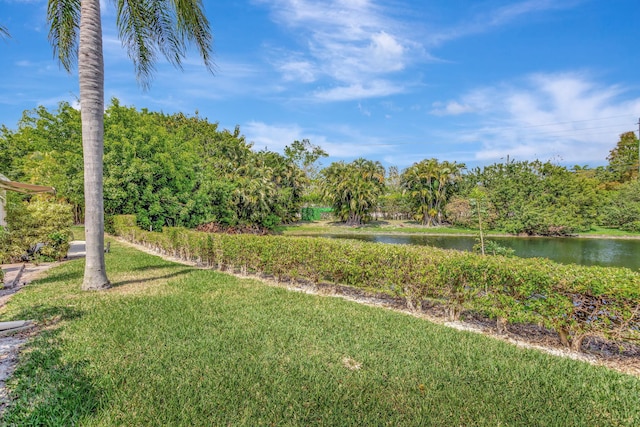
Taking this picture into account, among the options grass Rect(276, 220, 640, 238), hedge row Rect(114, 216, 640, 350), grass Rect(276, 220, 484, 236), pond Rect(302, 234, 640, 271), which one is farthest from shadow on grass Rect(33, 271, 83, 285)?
grass Rect(276, 220, 484, 236)

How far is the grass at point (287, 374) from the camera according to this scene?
2742 mm

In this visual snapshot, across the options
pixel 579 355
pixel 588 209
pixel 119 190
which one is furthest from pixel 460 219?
pixel 579 355

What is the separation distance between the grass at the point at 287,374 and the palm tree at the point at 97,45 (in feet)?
6.37

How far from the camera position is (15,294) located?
6746 mm

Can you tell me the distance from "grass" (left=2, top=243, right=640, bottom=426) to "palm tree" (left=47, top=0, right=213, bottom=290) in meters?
1.94

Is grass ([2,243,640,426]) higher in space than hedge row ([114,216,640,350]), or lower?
lower

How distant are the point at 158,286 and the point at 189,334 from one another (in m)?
3.42

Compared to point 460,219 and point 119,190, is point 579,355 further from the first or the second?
point 460,219

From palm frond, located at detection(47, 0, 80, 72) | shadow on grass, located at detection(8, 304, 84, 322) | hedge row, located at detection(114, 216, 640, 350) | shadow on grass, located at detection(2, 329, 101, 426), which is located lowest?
shadow on grass, located at detection(8, 304, 84, 322)

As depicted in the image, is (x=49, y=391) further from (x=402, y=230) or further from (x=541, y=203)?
(x=541, y=203)

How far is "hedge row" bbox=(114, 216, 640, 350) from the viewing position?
13.9 feet

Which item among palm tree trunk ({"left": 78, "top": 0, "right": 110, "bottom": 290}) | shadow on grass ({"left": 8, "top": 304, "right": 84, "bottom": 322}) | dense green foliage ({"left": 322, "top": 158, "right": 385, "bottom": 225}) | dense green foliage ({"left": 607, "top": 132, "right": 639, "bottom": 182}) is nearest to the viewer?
shadow on grass ({"left": 8, "top": 304, "right": 84, "bottom": 322})

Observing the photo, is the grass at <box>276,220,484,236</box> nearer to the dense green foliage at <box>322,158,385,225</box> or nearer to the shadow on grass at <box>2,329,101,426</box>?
the dense green foliage at <box>322,158,385,225</box>

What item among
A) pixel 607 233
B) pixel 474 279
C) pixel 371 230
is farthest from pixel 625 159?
pixel 474 279
